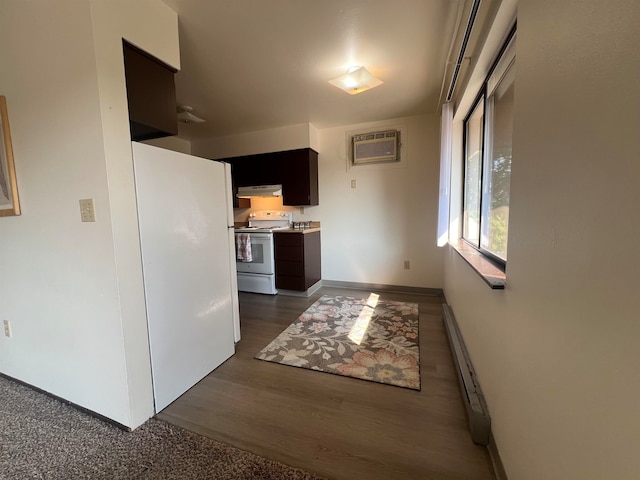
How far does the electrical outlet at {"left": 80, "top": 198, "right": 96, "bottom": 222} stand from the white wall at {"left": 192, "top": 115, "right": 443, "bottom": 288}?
2.66m

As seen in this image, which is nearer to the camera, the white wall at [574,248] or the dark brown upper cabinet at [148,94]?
the white wall at [574,248]

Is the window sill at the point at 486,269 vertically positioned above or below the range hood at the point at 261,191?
below

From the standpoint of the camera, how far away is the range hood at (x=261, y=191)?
364 cm

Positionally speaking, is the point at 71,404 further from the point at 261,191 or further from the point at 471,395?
the point at 261,191

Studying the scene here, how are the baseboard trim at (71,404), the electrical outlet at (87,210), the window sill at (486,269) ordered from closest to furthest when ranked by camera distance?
1. the window sill at (486,269)
2. the electrical outlet at (87,210)
3. the baseboard trim at (71,404)

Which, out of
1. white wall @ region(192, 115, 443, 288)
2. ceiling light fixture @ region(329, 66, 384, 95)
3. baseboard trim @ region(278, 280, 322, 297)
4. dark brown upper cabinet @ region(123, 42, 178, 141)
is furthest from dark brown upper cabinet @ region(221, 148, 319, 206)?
dark brown upper cabinet @ region(123, 42, 178, 141)

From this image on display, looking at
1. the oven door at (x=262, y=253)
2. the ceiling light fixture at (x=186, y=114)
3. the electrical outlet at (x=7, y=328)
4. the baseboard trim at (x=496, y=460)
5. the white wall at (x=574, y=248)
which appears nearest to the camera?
the white wall at (x=574, y=248)

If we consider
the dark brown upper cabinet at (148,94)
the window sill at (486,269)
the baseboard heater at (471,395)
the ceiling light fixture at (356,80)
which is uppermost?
the ceiling light fixture at (356,80)

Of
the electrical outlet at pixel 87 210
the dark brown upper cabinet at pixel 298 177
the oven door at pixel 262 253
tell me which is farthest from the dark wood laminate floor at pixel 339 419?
the dark brown upper cabinet at pixel 298 177

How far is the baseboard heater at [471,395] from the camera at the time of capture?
3.94ft

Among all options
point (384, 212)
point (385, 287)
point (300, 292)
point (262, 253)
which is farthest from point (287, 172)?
point (385, 287)

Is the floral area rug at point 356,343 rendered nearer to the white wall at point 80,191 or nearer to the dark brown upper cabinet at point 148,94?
the white wall at point 80,191

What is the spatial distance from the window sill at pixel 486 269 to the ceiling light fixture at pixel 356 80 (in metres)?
1.60

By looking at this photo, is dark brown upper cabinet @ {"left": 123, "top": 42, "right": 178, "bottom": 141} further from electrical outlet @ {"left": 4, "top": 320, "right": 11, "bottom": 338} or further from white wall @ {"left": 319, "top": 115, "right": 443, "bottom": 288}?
white wall @ {"left": 319, "top": 115, "right": 443, "bottom": 288}
